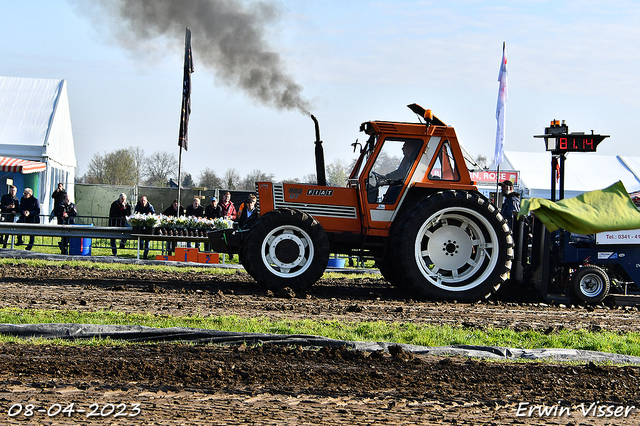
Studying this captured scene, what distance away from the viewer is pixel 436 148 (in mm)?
9891

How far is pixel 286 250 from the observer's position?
32.1 ft

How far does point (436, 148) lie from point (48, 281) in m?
6.30

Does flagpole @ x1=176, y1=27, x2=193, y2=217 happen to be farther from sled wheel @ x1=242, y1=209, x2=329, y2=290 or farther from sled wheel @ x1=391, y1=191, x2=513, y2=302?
sled wheel @ x1=391, y1=191, x2=513, y2=302

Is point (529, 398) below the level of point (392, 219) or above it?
below

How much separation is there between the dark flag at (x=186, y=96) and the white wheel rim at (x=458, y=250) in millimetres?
8935

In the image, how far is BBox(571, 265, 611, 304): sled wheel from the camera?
959 centimetres

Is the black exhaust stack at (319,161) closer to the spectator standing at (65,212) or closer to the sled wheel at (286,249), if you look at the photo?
the sled wheel at (286,249)

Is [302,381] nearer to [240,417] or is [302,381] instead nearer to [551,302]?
[240,417]

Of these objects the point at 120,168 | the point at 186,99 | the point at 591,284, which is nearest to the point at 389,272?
the point at 591,284

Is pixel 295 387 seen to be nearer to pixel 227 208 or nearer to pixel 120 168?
pixel 227 208

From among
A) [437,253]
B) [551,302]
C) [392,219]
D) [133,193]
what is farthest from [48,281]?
[133,193]

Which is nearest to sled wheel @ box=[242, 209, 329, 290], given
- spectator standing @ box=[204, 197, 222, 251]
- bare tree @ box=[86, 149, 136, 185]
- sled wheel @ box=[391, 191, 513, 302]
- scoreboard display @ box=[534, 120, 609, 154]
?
sled wheel @ box=[391, 191, 513, 302]

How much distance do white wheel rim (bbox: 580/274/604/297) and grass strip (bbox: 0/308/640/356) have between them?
2.70 meters

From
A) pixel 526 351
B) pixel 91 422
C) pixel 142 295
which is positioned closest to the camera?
pixel 91 422
